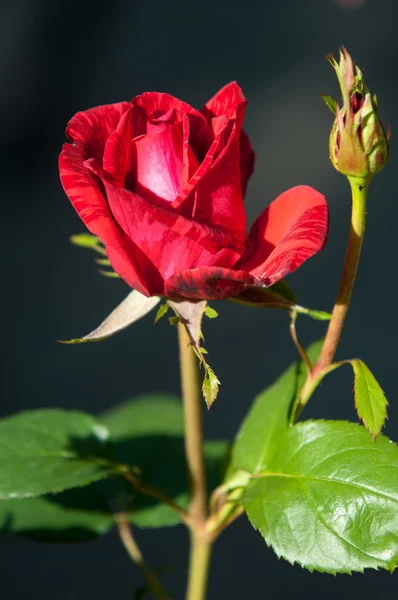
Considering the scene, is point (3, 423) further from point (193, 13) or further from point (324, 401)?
point (193, 13)

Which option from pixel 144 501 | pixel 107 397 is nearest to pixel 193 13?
pixel 107 397

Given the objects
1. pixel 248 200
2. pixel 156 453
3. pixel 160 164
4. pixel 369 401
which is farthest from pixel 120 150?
pixel 248 200

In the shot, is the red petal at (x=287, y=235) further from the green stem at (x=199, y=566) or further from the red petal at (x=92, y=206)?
the green stem at (x=199, y=566)

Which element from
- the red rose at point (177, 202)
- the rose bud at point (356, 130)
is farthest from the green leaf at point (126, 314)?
the rose bud at point (356, 130)

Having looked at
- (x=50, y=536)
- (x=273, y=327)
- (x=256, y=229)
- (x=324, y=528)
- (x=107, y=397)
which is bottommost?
(x=107, y=397)

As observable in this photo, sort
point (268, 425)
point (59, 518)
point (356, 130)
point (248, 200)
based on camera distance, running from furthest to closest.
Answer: point (248, 200) < point (59, 518) < point (268, 425) < point (356, 130)

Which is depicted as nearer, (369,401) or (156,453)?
(369,401)

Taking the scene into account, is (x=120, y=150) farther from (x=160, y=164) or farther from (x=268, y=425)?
(x=268, y=425)
